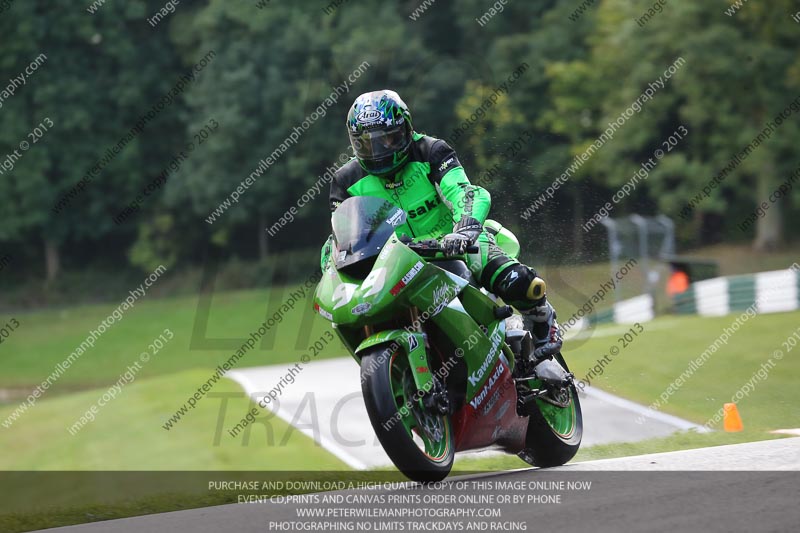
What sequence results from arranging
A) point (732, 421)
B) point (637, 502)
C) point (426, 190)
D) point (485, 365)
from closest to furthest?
point (637, 502)
point (485, 365)
point (426, 190)
point (732, 421)

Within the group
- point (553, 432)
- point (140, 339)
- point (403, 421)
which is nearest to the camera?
point (403, 421)

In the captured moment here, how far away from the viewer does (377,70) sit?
4616 cm

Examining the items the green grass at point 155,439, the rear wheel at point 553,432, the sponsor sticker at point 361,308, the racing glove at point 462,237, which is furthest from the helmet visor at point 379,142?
the green grass at point 155,439

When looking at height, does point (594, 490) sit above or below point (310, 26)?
above

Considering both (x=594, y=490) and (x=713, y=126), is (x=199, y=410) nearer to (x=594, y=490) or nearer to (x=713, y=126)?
(x=594, y=490)

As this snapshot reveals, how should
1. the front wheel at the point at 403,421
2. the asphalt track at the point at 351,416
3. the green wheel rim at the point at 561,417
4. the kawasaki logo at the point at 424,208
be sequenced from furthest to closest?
1. the asphalt track at the point at 351,416
2. the green wheel rim at the point at 561,417
3. the kawasaki logo at the point at 424,208
4. the front wheel at the point at 403,421

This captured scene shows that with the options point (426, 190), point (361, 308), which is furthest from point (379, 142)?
point (361, 308)

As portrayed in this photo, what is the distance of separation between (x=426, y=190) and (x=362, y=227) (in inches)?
37.8

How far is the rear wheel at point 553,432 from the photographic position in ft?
23.5

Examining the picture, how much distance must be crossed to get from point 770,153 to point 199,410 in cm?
2631

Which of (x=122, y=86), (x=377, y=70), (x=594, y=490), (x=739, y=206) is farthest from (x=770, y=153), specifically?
(x=594, y=490)

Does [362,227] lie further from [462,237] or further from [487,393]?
[487,393]

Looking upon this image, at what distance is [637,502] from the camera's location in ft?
17.4

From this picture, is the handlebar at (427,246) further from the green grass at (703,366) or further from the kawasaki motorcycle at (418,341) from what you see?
the green grass at (703,366)
